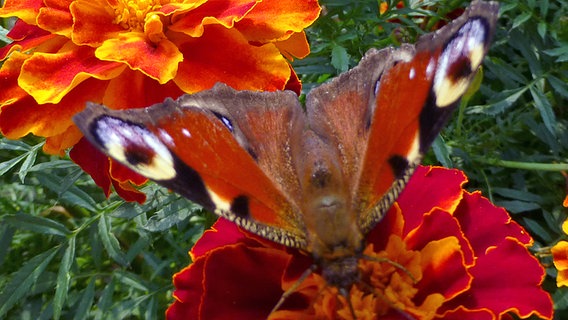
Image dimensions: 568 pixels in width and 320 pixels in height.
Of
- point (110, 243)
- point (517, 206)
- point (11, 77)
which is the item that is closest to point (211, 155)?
point (11, 77)

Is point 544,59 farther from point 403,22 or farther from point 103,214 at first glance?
point 103,214

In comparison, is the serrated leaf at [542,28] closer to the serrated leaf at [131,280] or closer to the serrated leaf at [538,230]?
the serrated leaf at [538,230]

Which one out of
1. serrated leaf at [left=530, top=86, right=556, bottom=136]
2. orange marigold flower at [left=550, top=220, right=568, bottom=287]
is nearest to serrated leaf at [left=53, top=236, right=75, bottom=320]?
orange marigold flower at [left=550, top=220, right=568, bottom=287]

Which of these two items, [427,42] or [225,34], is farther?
[225,34]

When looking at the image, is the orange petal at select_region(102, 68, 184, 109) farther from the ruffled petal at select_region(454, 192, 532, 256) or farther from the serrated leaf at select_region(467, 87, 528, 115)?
the serrated leaf at select_region(467, 87, 528, 115)

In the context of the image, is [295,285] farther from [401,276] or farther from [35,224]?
[35,224]

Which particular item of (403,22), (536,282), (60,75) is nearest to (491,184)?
(403,22)

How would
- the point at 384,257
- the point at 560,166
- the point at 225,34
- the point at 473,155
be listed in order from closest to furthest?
the point at 384,257
the point at 225,34
the point at 560,166
the point at 473,155
